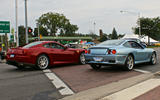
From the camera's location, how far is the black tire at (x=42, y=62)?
840cm

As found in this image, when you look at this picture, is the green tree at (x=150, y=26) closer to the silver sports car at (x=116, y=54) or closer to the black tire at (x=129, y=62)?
the silver sports car at (x=116, y=54)

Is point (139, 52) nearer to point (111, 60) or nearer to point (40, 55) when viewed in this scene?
point (111, 60)

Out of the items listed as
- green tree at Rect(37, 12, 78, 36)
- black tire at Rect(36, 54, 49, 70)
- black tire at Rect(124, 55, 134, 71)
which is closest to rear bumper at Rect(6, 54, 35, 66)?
black tire at Rect(36, 54, 49, 70)

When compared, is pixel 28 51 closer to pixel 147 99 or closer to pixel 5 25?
pixel 147 99

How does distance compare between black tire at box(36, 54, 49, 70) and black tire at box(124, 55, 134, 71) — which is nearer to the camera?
black tire at box(124, 55, 134, 71)

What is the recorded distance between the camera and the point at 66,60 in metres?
9.77

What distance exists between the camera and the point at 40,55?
8500mm

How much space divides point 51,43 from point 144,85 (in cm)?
537

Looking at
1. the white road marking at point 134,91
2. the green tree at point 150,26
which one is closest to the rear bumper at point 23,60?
the white road marking at point 134,91

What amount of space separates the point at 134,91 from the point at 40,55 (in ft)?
16.6

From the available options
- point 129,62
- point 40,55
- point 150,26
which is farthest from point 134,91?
point 150,26

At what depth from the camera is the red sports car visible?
26.7 feet

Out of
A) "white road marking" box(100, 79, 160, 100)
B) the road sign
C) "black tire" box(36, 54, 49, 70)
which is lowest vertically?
"white road marking" box(100, 79, 160, 100)

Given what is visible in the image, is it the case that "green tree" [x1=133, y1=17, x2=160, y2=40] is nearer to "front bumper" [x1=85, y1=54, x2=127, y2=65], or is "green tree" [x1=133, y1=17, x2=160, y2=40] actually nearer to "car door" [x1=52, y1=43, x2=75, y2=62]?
"car door" [x1=52, y1=43, x2=75, y2=62]
